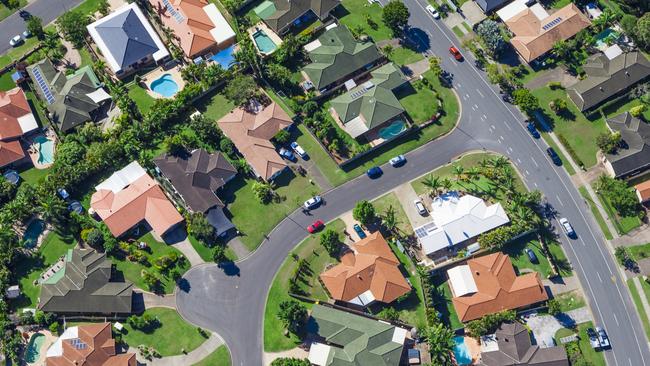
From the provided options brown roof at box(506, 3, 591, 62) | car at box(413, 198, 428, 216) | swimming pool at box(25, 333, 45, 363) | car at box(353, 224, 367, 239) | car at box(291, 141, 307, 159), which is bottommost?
car at box(413, 198, 428, 216)

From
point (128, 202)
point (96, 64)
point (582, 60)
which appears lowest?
point (582, 60)

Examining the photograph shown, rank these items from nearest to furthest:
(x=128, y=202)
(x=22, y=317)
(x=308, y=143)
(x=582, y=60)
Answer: (x=22, y=317) → (x=128, y=202) → (x=308, y=143) → (x=582, y=60)

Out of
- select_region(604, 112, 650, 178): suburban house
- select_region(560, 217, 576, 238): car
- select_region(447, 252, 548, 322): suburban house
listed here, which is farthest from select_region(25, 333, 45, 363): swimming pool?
select_region(604, 112, 650, 178): suburban house

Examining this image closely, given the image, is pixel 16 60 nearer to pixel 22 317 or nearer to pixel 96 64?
pixel 96 64

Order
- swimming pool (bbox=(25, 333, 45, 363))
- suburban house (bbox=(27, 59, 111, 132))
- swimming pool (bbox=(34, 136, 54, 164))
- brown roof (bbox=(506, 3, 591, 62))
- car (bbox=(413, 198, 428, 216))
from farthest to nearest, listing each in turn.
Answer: brown roof (bbox=(506, 3, 591, 62))
suburban house (bbox=(27, 59, 111, 132))
swimming pool (bbox=(34, 136, 54, 164))
car (bbox=(413, 198, 428, 216))
swimming pool (bbox=(25, 333, 45, 363))

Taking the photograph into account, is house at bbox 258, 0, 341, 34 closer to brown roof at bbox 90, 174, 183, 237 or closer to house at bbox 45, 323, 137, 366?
brown roof at bbox 90, 174, 183, 237

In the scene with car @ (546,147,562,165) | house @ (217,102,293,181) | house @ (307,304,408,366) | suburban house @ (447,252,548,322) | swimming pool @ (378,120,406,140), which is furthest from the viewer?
swimming pool @ (378,120,406,140)

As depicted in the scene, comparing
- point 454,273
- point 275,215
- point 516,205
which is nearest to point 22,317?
point 275,215

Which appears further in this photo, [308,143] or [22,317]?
[308,143]
